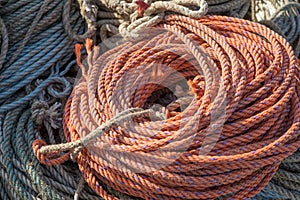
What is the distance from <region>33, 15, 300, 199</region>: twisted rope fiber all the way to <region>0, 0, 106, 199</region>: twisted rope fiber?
134 mm

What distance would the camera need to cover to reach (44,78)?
6.52 feet

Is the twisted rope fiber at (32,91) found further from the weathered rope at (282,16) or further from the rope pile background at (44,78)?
the weathered rope at (282,16)

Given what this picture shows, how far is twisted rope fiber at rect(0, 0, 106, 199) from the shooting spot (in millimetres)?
1667

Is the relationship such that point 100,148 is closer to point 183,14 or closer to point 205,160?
point 205,160

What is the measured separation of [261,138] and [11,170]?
97 cm

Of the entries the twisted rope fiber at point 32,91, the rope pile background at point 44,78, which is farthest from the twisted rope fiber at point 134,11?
the twisted rope fiber at point 32,91

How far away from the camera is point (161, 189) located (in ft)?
4.69

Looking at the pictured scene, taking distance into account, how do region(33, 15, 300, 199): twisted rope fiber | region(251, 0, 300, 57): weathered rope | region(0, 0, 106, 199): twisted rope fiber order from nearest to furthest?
region(33, 15, 300, 199): twisted rope fiber, region(0, 0, 106, 199): twisted rope fiber, region(251, 0, 300, 57): weathered rope

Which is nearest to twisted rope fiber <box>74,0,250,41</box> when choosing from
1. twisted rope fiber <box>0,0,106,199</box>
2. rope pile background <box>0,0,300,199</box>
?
rope pile background <box>0,0,300,199</box>

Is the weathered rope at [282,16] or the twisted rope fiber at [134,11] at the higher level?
the twisted rope fiber at [134,11]

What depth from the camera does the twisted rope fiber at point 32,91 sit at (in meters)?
1.67

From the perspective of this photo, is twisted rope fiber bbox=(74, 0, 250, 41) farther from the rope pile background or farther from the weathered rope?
→ the weathered rope

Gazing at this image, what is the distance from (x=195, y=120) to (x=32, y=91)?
82 cm

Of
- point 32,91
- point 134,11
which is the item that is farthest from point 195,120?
point 32,91
